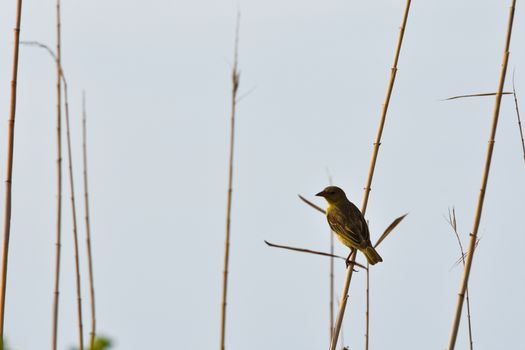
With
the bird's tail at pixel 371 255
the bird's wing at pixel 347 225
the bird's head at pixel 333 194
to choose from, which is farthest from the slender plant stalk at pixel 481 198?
the bird's head at pixel 333 194

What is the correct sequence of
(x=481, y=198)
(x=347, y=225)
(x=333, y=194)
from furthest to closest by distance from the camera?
(x=333, y=194) < (x=347, y=225) < (x=481, y=198)

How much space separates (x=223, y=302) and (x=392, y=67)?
1425 mm

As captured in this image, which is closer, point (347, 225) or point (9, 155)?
point (9, 155)

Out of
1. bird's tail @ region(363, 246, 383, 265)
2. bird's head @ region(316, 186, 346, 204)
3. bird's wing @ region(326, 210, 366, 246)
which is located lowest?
bird's tail @ region(363, 246, 383, 265)

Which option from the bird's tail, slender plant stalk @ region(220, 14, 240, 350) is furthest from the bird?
slender plant stalk @ region(220, 14, 240, 350)

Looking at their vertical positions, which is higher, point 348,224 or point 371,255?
point 348,224

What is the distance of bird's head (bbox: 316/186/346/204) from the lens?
638 centimetres

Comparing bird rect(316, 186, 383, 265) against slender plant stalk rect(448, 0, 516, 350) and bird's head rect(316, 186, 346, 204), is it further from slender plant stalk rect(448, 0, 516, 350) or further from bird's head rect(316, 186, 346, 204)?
slender plant stalk rect(448, 0, 516, 350)

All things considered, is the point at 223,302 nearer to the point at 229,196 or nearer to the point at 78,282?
the point at 229,196

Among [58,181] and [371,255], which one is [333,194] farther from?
[58,181]

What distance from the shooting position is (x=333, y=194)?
21.2 ft

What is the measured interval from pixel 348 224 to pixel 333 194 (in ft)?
3.29

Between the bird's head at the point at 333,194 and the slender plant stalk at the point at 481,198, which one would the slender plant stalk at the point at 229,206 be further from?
the bird's head at the point at 333,194

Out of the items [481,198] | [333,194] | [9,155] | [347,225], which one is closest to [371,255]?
[347,225]
